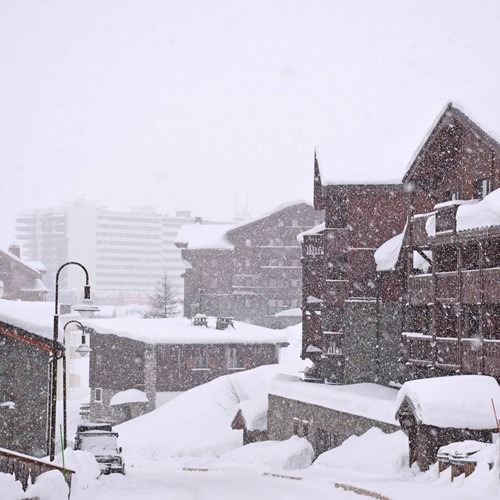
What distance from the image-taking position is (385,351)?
1838 inches

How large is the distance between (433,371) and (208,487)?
517 inches

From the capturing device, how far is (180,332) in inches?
2665

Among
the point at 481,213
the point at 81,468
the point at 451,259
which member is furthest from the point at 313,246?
the point at 81,468

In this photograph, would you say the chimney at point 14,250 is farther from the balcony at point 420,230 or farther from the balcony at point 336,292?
the balcony at point 420,230

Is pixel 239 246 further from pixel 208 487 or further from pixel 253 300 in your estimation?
pixel 208 487

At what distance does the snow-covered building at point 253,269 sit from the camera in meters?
93.8

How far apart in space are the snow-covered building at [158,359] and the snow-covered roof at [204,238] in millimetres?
22971

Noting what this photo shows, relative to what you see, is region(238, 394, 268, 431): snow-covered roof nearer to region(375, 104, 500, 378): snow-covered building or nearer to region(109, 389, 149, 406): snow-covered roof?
region(375, 104, 500, 378): snow-covered building

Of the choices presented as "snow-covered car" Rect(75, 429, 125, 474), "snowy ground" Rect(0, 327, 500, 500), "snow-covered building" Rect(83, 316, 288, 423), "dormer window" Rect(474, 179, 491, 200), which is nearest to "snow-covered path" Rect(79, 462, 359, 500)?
"snowy ground" Rect(0, 327, 500, 500)

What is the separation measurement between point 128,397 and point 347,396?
26065mm

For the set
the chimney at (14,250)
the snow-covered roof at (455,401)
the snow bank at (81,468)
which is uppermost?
the chimney at (14,250)

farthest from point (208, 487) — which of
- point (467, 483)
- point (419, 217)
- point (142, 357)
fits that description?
point (142, 357)

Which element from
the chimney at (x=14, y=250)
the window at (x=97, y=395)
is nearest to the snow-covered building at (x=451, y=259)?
the window at (x=97, y=395)

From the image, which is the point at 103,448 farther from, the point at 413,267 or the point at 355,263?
the point at 355,263
